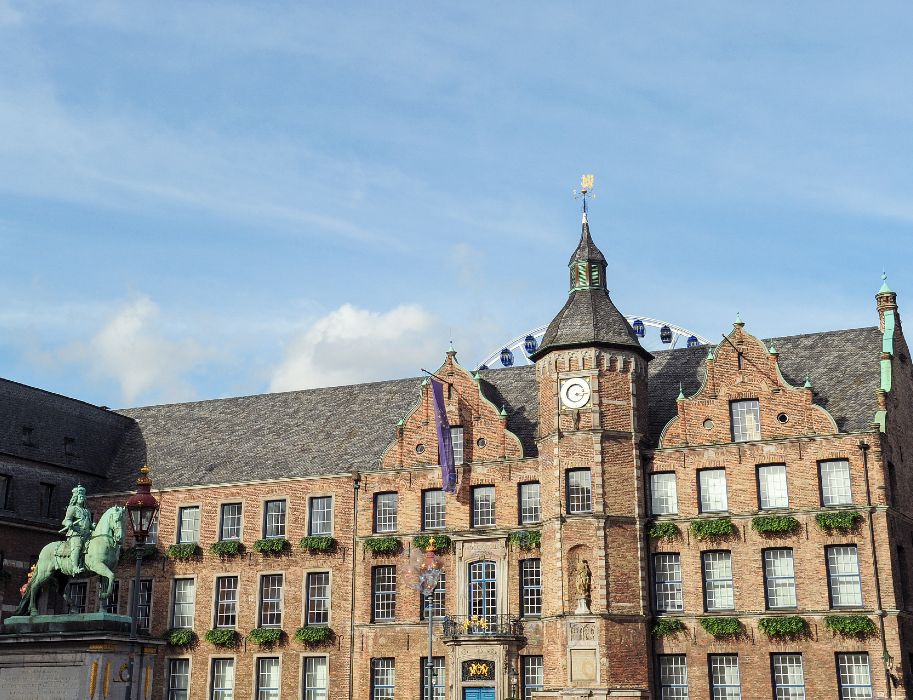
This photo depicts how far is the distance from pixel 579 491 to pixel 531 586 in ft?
14.6

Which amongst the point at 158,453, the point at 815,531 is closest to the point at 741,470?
the point at 815,531

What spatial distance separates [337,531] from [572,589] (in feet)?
37.9

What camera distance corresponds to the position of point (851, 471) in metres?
43.8

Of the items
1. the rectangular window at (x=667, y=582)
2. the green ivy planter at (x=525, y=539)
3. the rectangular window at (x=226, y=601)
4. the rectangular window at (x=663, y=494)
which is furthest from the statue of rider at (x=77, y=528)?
the rectangular window at (x=663, y=494)

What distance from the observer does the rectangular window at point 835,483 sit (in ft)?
145

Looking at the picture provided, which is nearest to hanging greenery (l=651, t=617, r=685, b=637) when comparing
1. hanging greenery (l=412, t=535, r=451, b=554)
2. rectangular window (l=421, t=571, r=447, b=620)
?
rectangular window (l=421, t=571, r=447, b=620)

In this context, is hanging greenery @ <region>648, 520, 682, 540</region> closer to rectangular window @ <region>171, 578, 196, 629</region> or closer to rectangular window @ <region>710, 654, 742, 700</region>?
rectangular window @ <region>710, 654, 742, 700</region>

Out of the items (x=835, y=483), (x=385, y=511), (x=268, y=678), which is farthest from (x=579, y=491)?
(x=268, y=678)

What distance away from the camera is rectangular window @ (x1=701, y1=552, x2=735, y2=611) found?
44875 mm

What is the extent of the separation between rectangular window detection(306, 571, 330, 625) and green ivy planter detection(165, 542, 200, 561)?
575 cm

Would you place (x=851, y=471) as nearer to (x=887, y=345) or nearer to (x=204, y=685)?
(x=887, y=345)

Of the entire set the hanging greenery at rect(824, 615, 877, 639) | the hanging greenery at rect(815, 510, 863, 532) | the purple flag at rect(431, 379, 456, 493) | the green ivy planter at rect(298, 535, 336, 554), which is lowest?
the hanging greenery at rect(824, 615, 877, 639)

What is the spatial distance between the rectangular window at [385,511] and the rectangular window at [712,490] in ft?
42.6

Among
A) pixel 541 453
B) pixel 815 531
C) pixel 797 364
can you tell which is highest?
pixel 797 364
